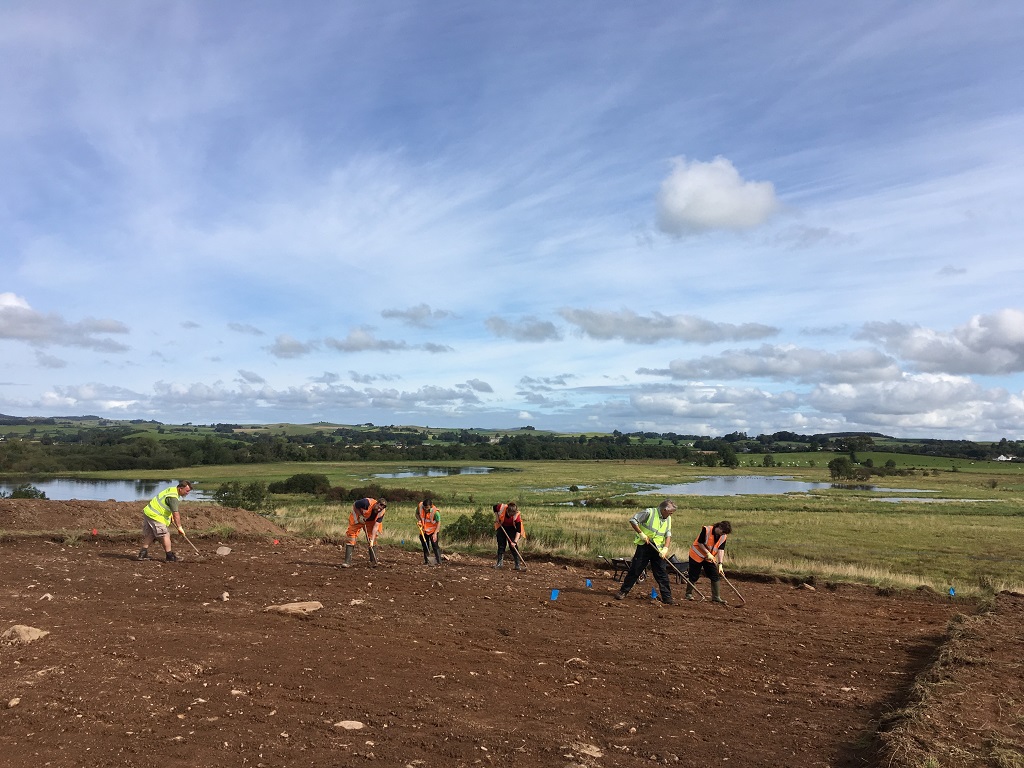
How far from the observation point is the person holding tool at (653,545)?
1161 cm

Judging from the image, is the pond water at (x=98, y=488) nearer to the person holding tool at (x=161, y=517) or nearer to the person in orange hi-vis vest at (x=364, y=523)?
the person holding tool at (x=161, y=517)

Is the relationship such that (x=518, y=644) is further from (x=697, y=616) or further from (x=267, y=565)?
(x=267, y=565)

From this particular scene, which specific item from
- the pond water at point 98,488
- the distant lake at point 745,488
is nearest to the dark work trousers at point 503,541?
the pond water at point 98,488

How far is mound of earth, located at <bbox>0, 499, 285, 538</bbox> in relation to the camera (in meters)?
19.2

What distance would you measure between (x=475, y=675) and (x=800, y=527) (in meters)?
33.4

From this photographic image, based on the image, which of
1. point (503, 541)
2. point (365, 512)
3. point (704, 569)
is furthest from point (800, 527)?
point (365, 512)

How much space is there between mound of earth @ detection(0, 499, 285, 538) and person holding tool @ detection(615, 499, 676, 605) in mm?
10897

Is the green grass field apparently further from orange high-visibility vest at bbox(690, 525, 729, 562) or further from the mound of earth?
orange high-visibility vest at bbox(690, 525, 729, 562)

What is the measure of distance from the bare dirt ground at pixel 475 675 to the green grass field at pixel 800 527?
19.4ft

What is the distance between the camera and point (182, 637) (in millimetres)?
8133

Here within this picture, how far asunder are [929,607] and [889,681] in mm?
5705

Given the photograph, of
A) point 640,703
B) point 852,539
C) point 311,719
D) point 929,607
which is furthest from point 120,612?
point 852,539

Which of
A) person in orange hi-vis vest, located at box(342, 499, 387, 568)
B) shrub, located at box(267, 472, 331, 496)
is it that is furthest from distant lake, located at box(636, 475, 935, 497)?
person in orange hi-vis vest, located at box(342, 499, 387, 568)

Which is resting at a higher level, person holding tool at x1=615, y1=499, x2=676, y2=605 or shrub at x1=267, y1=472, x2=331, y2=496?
person holding tool at x1=615, y1=499, x2=676, y2=605
